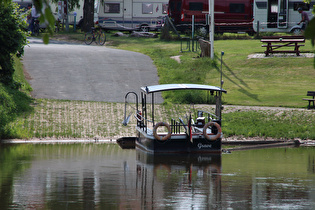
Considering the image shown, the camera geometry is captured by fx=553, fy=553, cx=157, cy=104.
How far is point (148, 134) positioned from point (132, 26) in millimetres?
34062

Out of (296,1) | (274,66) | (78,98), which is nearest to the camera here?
(78,98)

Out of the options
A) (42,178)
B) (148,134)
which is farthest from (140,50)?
(42,178)

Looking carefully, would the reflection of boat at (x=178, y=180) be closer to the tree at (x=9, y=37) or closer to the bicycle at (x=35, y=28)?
the tree at (x=9, y=37)

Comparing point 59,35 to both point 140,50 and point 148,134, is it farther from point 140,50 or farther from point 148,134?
point 148,134

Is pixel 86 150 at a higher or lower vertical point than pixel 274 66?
lower

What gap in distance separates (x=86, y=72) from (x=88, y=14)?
19.0 m

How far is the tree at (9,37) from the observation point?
25.9 meters

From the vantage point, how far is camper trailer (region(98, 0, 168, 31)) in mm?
52213

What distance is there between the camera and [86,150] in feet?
67.2

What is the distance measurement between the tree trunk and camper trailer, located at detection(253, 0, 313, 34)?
1478cm

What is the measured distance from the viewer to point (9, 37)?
25938 millimetres

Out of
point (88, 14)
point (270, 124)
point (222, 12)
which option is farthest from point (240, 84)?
point (88, 14)

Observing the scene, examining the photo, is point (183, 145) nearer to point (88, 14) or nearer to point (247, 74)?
point (247, 74)

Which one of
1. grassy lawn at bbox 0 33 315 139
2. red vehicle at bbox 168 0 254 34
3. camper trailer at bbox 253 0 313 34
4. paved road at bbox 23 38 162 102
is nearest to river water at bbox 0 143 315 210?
grassy lawn at bbox 0 33 315 139
